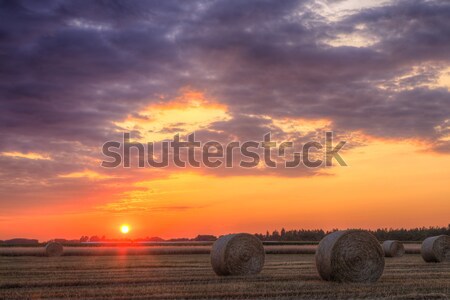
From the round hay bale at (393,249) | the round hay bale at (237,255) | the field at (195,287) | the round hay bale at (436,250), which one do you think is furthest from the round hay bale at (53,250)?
the round hay bale at (436,250)

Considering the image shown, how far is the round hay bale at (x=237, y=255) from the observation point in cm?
2134

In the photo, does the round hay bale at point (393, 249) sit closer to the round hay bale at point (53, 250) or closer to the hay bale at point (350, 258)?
the hay bale at point (350, 258)

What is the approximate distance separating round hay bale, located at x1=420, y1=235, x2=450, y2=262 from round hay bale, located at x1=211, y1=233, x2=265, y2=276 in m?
12.0

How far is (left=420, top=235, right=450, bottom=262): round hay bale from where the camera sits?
30.4 meters

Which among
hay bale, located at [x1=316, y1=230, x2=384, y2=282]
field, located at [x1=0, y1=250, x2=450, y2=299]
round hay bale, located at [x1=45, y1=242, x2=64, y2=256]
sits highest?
round hay bale, located at [x1=45, y1=242, x2=64, y2=256]

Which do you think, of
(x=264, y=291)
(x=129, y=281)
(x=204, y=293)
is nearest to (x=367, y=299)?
(x=264, y=291)

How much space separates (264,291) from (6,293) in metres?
6.11

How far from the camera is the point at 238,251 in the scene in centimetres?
2202

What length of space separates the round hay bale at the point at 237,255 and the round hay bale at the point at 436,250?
12011mm

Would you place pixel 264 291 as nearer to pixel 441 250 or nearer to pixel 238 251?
pixel 238 251

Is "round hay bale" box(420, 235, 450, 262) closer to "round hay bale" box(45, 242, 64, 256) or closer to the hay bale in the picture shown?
the hay bale

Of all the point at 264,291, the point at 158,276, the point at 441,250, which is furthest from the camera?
the point at 441,250

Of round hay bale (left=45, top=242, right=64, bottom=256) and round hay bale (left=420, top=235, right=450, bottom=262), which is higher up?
round hay bale (left=45, top=242, right=64, bottom=256)

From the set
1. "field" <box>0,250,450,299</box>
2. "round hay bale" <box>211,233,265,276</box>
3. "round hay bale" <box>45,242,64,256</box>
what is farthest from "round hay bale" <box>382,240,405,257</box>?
"round hay bale" <box>45,242,64,256</box>
